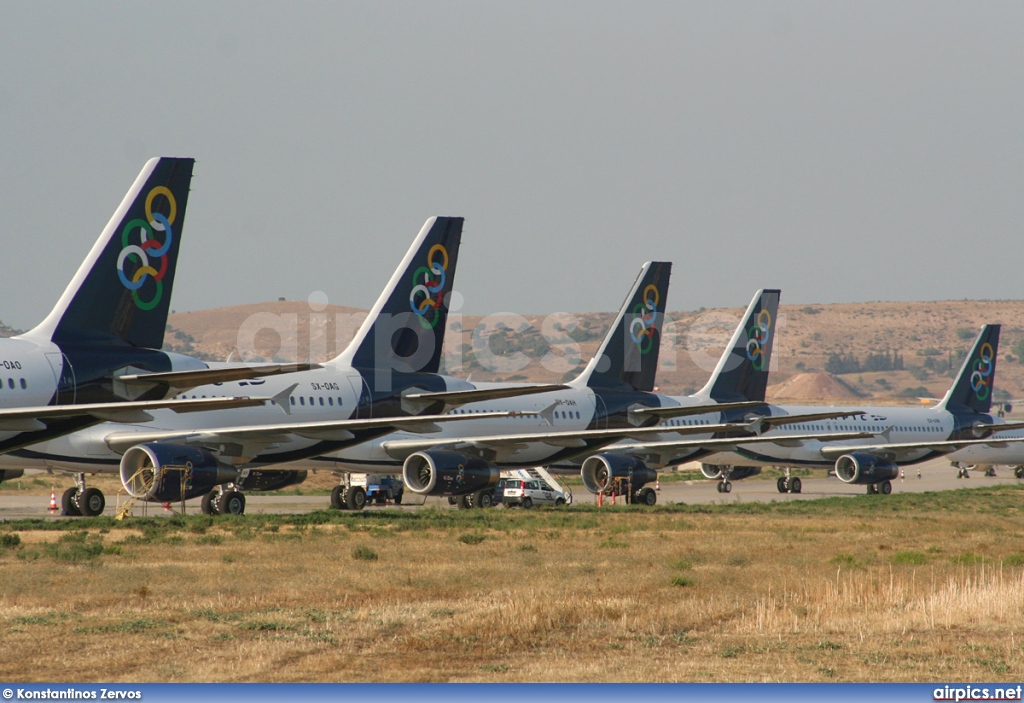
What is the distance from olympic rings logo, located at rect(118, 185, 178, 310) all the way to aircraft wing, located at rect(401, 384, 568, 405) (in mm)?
9137

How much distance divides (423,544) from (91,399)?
8037mm

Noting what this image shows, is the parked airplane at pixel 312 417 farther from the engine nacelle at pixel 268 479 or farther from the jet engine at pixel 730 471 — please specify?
the jet engine at pixel 730 471

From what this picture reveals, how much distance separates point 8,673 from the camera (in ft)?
37.0

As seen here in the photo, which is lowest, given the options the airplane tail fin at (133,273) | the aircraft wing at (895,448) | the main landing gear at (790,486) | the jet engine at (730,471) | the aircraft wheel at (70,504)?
the aircraft wheel at (70,504)

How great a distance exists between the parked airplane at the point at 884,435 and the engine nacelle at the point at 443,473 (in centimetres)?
1627

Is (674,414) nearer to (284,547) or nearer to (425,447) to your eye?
(425,447)

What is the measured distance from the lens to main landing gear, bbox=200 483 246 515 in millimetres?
34188

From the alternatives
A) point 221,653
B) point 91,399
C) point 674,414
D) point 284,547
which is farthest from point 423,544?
point 674,414

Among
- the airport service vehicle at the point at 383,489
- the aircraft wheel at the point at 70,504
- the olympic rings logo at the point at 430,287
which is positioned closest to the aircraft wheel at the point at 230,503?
the aircraft wheel at the point at 70,504

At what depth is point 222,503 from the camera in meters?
34.2

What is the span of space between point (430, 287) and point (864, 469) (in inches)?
1039

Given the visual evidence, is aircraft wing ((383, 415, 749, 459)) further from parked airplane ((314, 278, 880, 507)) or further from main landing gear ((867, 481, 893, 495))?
main landing gear ((867, 481, 893, 495))

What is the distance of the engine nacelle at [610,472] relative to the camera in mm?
42188

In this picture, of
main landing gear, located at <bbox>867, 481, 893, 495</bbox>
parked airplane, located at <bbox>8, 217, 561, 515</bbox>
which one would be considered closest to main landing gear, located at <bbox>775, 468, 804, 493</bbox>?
main landing gear, located at <bbox>867, 481, 893, 495</bbox>
